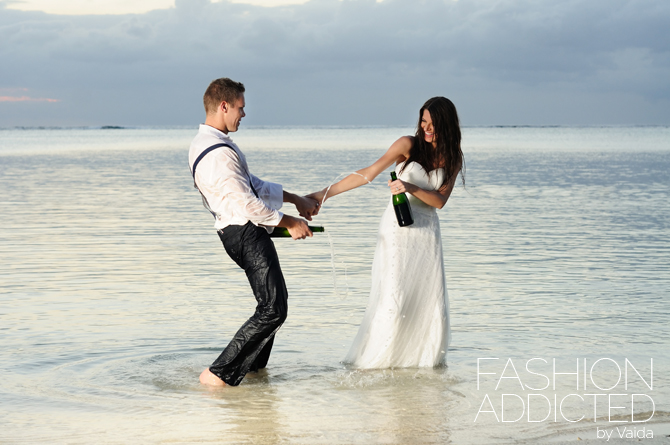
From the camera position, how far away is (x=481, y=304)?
27.2ft

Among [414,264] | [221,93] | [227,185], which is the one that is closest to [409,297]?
[414,264]

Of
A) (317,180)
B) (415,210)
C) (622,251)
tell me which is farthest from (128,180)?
(415,210)

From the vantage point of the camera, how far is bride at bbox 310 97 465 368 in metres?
6.14

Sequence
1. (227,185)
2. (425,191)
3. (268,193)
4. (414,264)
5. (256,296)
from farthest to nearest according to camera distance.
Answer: (414,264) < (425,191) < (268,193) < (256,296) < (227,185)

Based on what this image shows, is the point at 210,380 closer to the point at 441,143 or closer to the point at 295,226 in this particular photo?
the point at 295,226

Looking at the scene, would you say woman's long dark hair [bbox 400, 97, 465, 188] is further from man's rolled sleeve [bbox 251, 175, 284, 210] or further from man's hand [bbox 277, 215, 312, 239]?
man's hand [bbox 277, 215, 312, 239]

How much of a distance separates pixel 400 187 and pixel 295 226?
894 mm

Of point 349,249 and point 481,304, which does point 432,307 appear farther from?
point 349,249

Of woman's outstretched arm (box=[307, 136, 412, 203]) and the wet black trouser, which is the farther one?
woman's outstretched arm (box=[307, 136, 412, 203])

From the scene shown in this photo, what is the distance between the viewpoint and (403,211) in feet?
20.0

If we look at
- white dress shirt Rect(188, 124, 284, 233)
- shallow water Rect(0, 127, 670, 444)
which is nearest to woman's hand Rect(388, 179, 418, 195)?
white dress shirt Rect(188, 124, 284, 233)

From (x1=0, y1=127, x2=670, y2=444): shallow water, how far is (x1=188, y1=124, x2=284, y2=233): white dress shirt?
1250 mm

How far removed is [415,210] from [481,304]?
2.42 meters

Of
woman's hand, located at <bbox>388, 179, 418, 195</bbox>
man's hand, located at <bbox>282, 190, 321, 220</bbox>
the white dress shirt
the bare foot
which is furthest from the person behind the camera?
man's hand, located at <bbox>282, 190, 321, 220</bbox>
